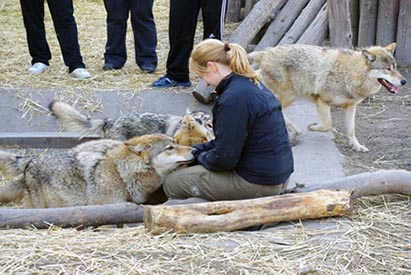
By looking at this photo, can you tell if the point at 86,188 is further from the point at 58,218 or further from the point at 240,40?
the point at 240,40

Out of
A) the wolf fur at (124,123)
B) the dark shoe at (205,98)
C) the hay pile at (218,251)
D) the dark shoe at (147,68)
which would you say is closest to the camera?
the hay pile at (218,251)

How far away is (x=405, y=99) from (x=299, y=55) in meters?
1.93

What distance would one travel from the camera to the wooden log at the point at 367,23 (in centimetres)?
975

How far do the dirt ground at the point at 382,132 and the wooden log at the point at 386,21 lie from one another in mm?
480

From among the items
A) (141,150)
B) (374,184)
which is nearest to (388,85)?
(374,184)

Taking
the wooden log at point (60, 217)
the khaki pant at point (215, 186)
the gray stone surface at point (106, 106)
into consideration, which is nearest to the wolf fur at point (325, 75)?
the gray stone surface at point (106, 106)

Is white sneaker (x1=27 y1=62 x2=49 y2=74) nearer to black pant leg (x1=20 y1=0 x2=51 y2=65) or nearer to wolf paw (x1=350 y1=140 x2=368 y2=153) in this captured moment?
black pant leg (x1=20 y1=0 x2=51 y2=65)

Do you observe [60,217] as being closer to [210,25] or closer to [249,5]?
[210,25]

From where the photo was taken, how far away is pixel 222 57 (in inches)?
199

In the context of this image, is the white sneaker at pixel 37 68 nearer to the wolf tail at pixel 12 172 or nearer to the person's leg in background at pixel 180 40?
the person's leg in background at pixel 180 40

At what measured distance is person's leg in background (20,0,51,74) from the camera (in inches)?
346

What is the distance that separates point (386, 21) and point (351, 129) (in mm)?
2705

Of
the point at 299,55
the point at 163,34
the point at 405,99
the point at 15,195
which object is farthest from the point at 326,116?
the point at 163,34

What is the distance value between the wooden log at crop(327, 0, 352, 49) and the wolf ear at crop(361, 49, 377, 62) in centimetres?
135
